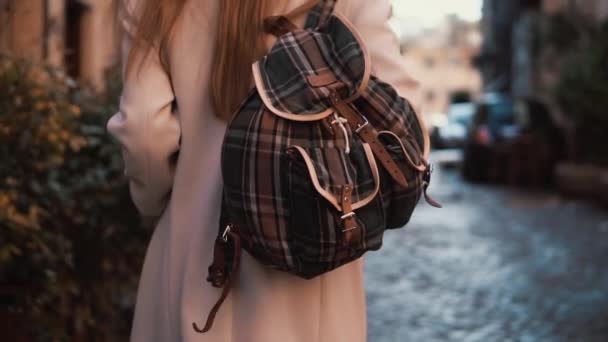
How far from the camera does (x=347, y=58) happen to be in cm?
191

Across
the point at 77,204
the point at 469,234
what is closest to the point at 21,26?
the point at 77,204

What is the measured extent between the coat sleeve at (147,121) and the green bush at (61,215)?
1463 millimetres

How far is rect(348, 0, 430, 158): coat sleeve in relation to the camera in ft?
6.72

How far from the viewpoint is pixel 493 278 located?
7758 millimetres

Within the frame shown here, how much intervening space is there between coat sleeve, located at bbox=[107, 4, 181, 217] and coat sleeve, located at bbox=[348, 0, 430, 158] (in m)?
0.45

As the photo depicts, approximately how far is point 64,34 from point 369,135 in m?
7.77

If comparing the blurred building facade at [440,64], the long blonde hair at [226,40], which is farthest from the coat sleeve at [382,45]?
the blurred building facade at [440,64]

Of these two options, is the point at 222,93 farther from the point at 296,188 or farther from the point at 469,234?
the point at 469,234

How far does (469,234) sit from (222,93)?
A: 354 inches

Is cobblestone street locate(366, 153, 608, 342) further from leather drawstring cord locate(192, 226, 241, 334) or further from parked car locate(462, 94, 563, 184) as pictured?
parked car locate(462, 94, 563, 184)

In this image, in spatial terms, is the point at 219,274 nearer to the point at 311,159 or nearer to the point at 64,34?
the point at 311,159

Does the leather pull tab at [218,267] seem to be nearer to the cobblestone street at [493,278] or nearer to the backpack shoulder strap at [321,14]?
the backpack shoulder strap at [321,14]

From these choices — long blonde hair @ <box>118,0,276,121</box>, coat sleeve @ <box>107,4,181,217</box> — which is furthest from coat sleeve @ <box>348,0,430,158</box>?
coat sleeve @ <box>107,4,181,217</box>

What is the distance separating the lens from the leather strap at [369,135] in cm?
187
